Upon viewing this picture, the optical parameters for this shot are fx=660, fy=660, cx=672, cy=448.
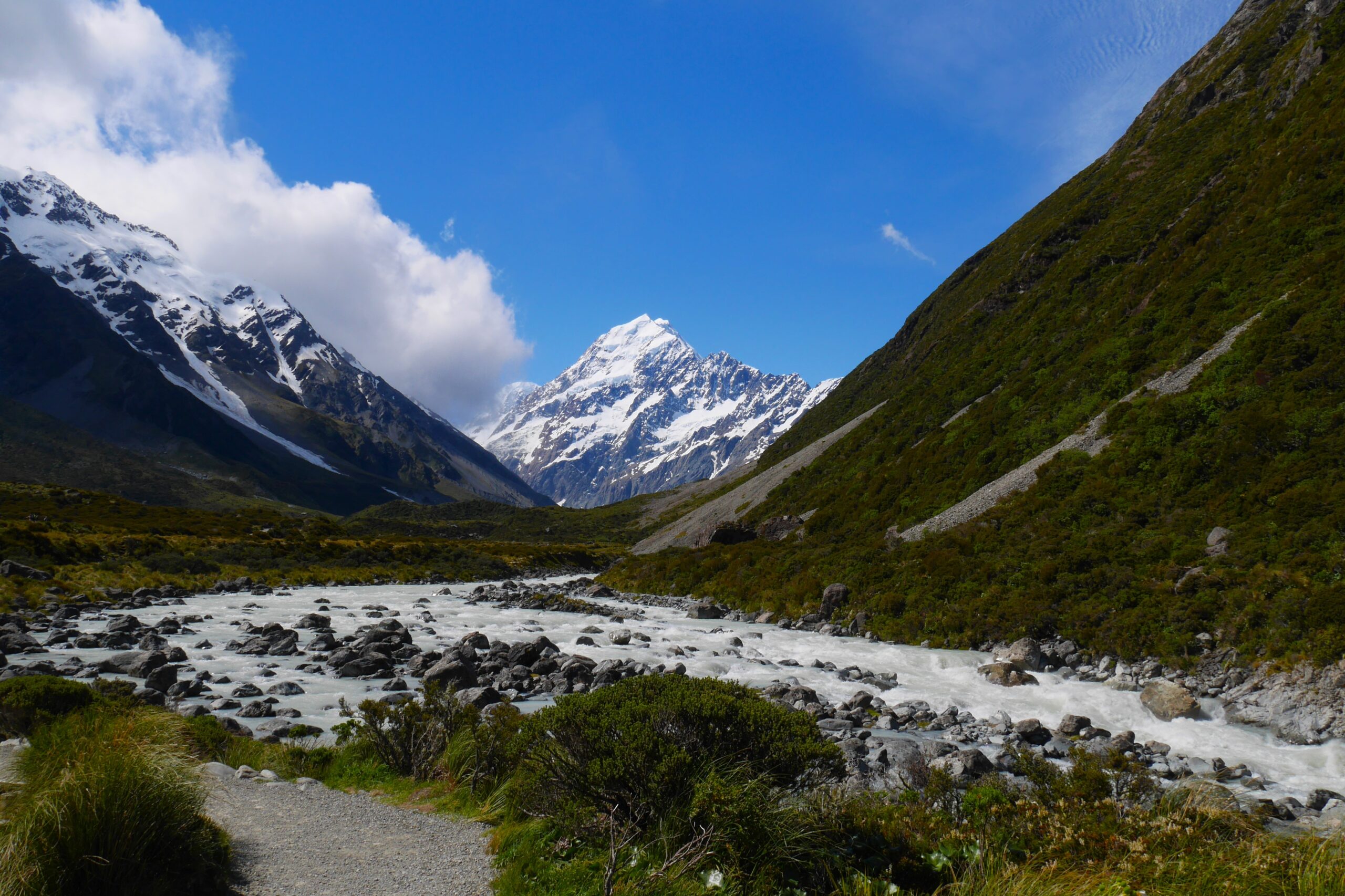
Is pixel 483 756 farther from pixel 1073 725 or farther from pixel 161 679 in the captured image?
pixel 161 679

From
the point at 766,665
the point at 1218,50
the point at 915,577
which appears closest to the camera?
the point at 766,665

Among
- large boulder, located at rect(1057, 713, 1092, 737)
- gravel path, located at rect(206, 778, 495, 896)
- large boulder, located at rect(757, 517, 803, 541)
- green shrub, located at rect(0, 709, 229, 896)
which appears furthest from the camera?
large boulder, located at rect(757, 517, 803, 541)

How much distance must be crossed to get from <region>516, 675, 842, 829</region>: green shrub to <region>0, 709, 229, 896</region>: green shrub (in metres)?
3.65

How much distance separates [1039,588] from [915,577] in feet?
24.1

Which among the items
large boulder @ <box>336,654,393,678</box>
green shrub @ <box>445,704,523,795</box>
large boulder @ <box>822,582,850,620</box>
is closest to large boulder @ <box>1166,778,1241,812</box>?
green shrub @ <box>445,704,523,795</box>

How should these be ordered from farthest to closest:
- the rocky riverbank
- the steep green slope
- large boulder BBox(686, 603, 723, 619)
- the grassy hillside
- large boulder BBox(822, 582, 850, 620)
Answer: the grassy hillside → large boulder BBox(686, 603, 723, 619) → large boulder BBox(822, 582, 850, 620) → the steep green slope → the rocky riverbank

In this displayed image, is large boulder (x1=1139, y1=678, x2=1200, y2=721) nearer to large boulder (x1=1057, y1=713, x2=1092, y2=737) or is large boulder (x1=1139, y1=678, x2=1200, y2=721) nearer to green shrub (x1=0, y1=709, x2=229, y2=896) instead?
large boulder (x1=1057, y1=713, x2=1092, y2=737)

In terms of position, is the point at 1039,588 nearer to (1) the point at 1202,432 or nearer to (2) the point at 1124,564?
(2) the point at 1124,564

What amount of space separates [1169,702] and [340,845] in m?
20.1

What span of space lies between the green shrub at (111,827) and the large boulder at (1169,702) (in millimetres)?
21052

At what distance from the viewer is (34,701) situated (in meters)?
11.7

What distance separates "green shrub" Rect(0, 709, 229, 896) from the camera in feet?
20.0

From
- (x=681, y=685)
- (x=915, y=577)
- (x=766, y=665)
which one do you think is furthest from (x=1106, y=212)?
(x=681, y=685)

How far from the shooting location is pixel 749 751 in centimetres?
821
